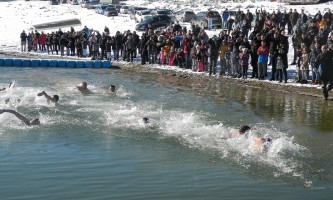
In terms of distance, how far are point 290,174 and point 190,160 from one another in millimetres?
2341

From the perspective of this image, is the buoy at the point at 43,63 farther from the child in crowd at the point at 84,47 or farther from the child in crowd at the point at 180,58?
the child in crowd at the point at 180,58

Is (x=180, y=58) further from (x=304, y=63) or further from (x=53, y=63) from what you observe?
(x=304, y=63)

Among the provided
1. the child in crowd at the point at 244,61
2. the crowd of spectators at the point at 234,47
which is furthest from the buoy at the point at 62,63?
the child in crowd at the point at 244,61

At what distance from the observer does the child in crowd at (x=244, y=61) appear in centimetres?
2567

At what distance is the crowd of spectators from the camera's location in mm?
24156

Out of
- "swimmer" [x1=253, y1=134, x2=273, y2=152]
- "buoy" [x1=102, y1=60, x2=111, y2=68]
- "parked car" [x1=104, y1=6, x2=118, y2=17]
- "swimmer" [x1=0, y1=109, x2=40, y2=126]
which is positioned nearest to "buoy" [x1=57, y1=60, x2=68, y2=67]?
"buoy" [x1=102, y1=60, x2=111, y2=68]

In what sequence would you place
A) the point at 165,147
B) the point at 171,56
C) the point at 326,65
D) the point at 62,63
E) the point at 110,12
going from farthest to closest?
the point at 110,12
the point at 62,63
the point at 171,56
the point at 326,65
the point at 165,147

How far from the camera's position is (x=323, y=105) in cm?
2083

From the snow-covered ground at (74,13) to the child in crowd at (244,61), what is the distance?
1620 centimetres

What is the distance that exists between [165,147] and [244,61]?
12.1 meters

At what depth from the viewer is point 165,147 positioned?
48.6 feet

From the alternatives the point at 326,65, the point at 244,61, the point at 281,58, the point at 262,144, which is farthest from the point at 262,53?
the point at 262,144

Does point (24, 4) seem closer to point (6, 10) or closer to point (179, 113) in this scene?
point (6, 10)

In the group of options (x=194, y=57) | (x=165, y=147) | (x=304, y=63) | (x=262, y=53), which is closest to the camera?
(x=165, y=147)
